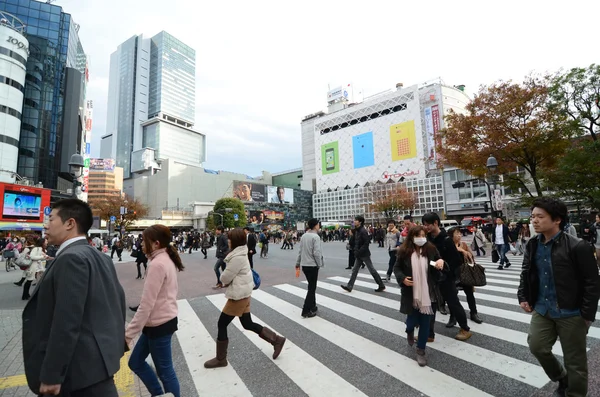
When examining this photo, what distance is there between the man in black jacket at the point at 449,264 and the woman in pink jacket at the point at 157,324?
11.0ft

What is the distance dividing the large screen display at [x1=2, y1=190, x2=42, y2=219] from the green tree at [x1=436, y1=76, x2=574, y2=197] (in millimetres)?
38548

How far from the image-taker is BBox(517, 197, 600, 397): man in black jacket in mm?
2430

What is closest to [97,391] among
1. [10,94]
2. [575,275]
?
[575,275]

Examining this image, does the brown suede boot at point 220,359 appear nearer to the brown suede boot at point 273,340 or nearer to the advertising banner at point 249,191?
the brown suede boot at point 273,340

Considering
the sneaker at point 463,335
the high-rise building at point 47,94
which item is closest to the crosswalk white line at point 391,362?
the sneaker at point 463,335

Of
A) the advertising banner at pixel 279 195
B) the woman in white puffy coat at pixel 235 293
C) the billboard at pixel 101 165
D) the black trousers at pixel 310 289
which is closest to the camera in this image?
the woman in white puffy coat at pixel 235 293

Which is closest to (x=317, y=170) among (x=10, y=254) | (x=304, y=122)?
(x=304, y=122)

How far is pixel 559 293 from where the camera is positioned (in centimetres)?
251

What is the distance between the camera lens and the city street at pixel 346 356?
2988 millimetres

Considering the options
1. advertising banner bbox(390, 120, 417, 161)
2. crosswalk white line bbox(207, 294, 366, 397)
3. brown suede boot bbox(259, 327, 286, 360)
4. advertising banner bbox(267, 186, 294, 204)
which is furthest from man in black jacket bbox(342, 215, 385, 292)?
advertising banner bbox(267, 186, 294, 204)

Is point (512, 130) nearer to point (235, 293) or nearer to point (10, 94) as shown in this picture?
point (235, 293)

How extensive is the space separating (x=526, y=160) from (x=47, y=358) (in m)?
19.0

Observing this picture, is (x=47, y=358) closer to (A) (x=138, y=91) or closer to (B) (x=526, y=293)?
(B) (x=526, y=293)

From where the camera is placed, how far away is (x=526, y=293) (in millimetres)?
2787
